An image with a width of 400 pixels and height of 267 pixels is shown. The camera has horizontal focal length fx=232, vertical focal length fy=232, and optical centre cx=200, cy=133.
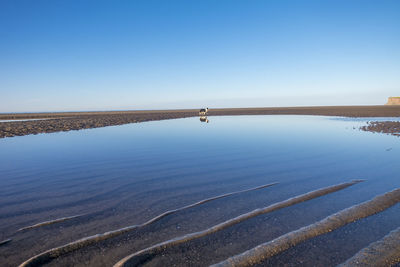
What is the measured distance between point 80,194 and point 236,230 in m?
5.24

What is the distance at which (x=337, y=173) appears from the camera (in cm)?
915

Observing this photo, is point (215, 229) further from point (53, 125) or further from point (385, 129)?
point (53, 125)

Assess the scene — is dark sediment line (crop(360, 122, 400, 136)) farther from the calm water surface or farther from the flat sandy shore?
the calm water surface

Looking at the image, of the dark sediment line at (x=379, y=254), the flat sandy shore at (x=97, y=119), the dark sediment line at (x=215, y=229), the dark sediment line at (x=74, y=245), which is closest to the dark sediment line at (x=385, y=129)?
the flat sandy shore at (x=97, y=119)

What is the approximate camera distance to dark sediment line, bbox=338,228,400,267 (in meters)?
3.87

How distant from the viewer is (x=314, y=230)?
16.1ft

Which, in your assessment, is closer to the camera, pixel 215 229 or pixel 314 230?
pixel 314 230

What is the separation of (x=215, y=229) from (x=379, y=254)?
300cm

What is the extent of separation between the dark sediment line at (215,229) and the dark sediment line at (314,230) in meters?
1.02

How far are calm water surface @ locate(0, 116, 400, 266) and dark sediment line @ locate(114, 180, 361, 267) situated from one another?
0.16 meters

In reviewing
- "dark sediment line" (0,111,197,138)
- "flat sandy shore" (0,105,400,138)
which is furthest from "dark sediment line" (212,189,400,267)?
"dark sediment line" (0,111,197,138)

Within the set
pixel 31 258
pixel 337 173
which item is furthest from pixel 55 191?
pixel 337 173

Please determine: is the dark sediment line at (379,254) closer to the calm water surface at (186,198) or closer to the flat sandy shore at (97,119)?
the calm water surface at (186,198)

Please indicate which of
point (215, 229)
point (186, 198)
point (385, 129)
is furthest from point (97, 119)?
point (215, 229)
